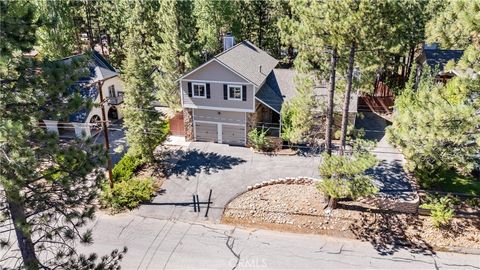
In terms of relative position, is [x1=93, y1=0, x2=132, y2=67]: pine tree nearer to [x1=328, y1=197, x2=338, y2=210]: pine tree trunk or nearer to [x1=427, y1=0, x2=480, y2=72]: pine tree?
[x1=328, y1=197, x2=338, y2=210]: pine tree trunk

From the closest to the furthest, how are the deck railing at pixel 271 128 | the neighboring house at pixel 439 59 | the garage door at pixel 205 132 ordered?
the deck railing at pixel 271 128 < the garage door at pixel 205 132 < the neighboring house at pixel 439 59

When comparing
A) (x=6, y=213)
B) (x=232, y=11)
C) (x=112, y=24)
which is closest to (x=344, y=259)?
(x=6, y=213)

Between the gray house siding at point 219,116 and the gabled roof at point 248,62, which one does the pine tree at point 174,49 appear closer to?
the gabled roof at point 248,62

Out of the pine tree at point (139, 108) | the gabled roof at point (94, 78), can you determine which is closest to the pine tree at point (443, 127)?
the pine tree at point (139, 108)

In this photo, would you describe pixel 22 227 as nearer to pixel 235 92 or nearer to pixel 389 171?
pixel 235 92

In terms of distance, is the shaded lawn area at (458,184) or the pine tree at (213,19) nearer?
the shaded lawn area at (458,184)
